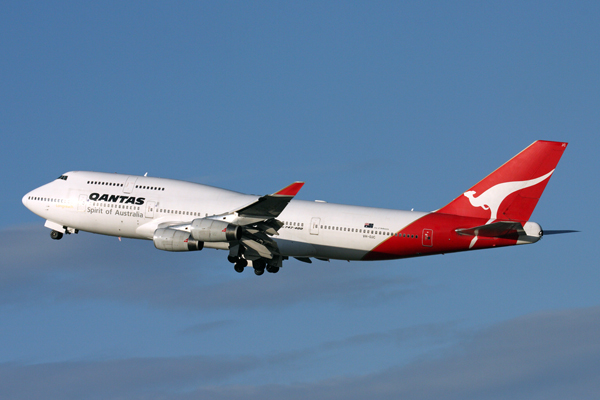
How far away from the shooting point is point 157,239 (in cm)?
5294

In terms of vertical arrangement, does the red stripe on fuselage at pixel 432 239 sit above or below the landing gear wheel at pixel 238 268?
above

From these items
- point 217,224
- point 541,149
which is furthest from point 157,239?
point 541,149

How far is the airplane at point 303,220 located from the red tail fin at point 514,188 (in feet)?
0.21

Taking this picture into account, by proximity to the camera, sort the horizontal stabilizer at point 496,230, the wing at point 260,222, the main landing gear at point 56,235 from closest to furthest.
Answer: the wing at point 260,222 < the horizontal stabilizer at point 496,230 < the main landing gear at point 56,235

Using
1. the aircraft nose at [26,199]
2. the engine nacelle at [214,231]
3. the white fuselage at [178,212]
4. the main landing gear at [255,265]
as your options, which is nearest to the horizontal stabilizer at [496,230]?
the white fuselage at [178,212]

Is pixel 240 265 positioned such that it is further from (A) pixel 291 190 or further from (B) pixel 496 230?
(B) pixel 496 230

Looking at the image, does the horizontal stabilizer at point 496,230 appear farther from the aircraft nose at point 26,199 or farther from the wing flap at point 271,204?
the aircraft nose at point 26,199

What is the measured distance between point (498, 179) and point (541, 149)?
10.9ft

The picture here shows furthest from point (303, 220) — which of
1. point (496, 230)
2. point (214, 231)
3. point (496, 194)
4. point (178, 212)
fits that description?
point (496, 194)

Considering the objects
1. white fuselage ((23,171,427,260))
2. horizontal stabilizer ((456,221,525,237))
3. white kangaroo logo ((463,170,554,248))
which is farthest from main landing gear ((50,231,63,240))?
white kangaroo logo ((463,170,554,248))

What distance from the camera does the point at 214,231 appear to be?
50750 mm

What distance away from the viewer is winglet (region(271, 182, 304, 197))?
1828 inches

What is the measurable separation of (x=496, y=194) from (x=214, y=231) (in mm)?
18491

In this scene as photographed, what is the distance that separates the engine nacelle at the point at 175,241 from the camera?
172 feet
